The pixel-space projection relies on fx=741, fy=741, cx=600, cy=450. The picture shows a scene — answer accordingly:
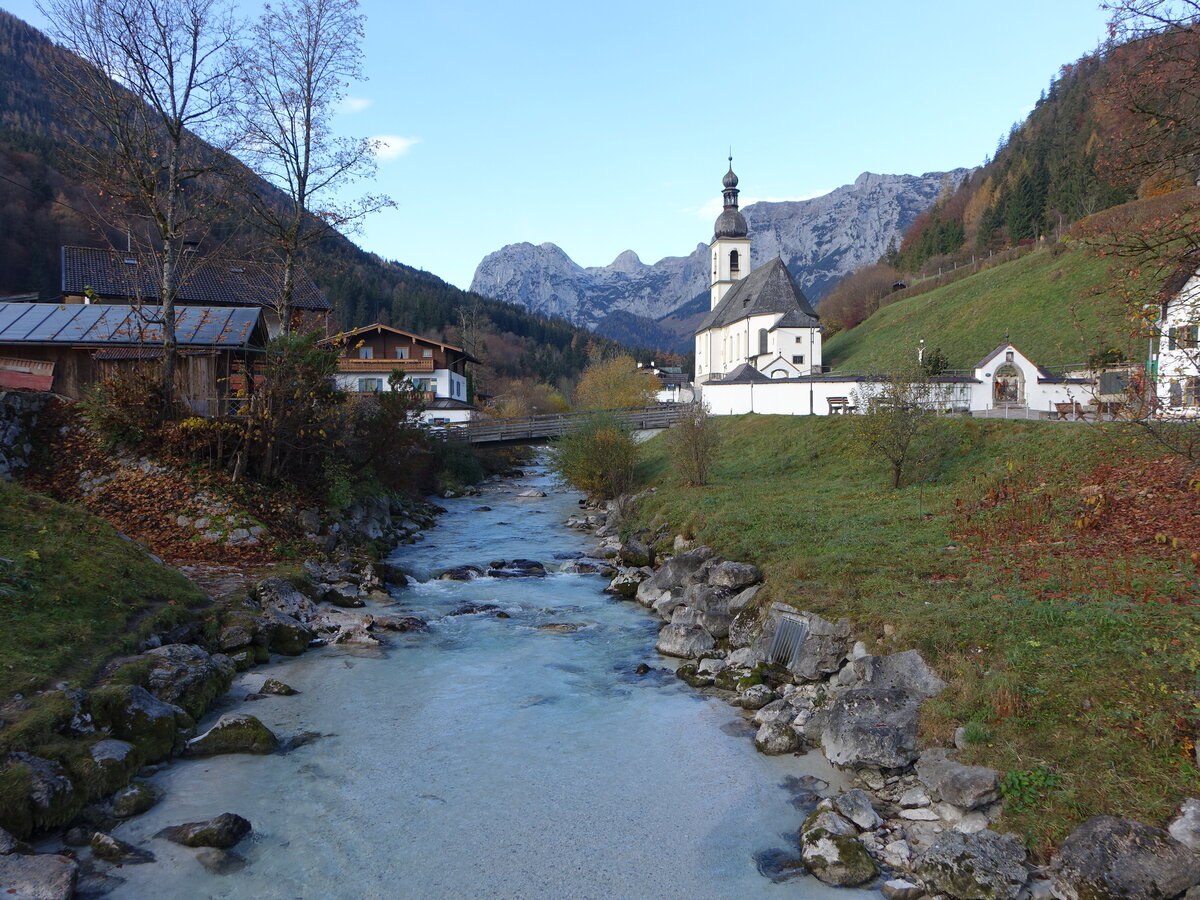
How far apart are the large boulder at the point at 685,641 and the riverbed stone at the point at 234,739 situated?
6117 mm

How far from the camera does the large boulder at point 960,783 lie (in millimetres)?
6691

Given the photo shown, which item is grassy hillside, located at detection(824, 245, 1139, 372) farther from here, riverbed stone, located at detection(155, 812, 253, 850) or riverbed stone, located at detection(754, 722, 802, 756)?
riverbed stone, located at detection(155, 812, 253, 850)

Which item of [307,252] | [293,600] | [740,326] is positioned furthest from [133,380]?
[740,326]

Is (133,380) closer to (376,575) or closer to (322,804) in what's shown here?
(376,575)

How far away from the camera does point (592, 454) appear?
1092 inches

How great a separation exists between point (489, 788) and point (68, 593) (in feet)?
21.4

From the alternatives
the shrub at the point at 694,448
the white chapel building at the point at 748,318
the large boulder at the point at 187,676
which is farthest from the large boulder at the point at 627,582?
the white chapel building at the point at 748,318

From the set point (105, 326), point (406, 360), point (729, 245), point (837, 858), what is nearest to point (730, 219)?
point (729, 245)

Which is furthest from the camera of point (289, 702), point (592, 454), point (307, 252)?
point (592, 454)

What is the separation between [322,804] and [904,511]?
13341 millimetres

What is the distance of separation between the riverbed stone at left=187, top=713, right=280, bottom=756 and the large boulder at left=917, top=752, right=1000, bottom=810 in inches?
280

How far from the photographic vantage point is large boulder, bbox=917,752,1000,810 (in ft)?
22.0

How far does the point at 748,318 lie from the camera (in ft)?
209

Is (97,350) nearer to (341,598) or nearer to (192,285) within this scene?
(341,598)
